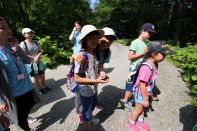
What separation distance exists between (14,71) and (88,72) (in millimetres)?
1173

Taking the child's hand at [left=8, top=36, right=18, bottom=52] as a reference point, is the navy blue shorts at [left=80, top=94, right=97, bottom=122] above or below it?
below

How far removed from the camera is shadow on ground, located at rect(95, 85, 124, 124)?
486 centimetres

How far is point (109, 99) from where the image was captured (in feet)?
18.1

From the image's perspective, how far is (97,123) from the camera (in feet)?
14.7

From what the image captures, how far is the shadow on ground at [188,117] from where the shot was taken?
4526 mm

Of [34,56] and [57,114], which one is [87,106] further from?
[34,56]

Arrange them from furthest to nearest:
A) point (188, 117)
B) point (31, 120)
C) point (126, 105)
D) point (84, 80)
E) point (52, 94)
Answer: point (52, 94), point (126, 105), point (188, 117), point (31, 120), point (84, 80)

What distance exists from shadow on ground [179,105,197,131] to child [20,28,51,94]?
12.1ft

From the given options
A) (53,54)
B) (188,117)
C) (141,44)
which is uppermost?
(141,44)

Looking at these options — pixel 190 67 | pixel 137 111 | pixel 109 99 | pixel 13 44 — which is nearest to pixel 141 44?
pixel 137 111

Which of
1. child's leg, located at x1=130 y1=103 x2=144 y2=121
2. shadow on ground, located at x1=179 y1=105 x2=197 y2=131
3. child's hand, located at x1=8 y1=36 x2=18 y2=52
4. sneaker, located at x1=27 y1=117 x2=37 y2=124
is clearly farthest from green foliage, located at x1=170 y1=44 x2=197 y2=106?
child's hand, located at x1=8 y1=36 x2=18 y2=52

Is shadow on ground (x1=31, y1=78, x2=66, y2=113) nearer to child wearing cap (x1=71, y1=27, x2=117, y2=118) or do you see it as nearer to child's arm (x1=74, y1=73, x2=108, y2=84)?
child wearing cap (x1=71, y1=27, x2=117, y2=118)

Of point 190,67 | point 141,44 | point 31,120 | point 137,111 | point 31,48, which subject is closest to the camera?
point 137,111

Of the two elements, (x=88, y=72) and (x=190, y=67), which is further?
(x=190, y=67)
